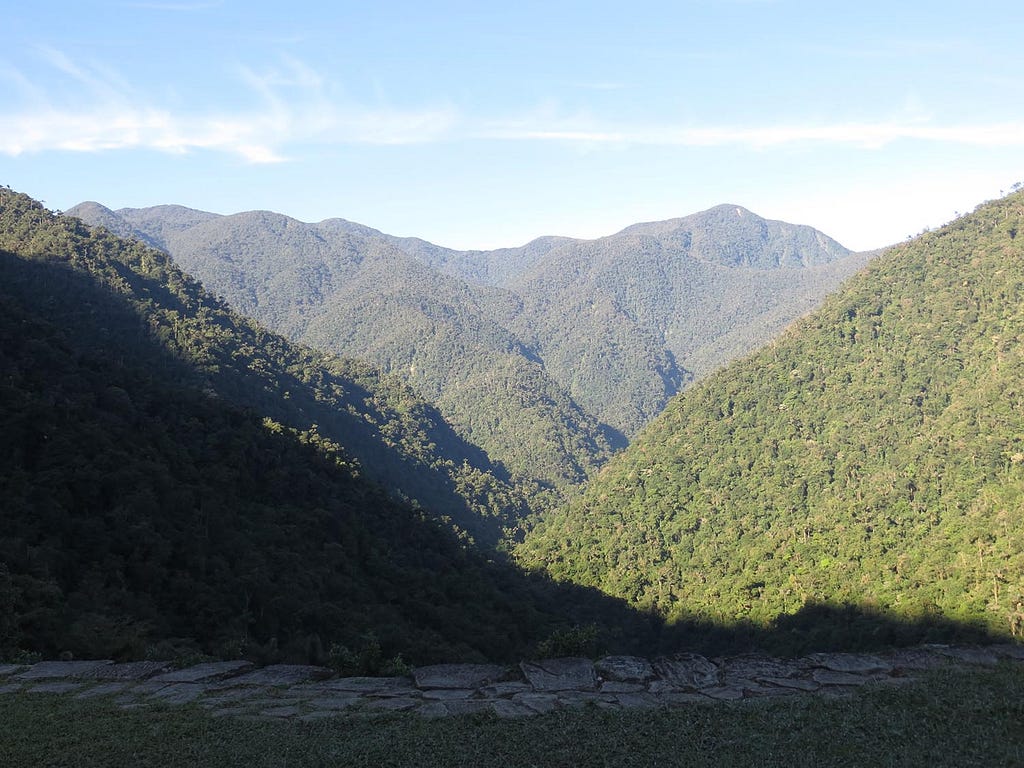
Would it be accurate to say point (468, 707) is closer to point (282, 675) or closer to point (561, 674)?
point (561, 674)

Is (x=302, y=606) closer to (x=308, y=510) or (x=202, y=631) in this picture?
(x=202, y=631)

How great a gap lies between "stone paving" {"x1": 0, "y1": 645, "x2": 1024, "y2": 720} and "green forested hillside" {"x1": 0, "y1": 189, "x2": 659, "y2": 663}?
6.12 feet

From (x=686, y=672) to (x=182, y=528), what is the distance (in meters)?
24.0

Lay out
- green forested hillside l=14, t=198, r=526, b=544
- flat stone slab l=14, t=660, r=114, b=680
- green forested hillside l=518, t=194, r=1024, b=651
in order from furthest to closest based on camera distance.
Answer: green forested hillside l=14, t=198, r=526, b=544, green forested hillside l=518, t=194, r=1024, b=651, flat stone slab l=14, t=660, r=114, b=680

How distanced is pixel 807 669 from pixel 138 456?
28284 millimetres

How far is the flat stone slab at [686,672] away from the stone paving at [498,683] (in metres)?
0.01

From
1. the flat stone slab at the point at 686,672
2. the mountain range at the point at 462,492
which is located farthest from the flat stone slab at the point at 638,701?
the mountain range at the point at 462,492

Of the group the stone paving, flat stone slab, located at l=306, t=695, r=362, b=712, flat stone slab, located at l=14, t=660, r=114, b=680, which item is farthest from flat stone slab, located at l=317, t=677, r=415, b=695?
flat stone slab, located at l=14, t=660, r=114, b=680

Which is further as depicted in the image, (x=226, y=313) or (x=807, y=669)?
(x=226, y=313)

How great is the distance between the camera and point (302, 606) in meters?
24.8

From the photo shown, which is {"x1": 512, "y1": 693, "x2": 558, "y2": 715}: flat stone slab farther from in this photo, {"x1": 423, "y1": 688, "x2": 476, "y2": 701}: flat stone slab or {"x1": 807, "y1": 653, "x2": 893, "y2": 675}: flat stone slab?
{"x1": 807, "y1": 653, "x2": 893, "y2": 675}: flat stone slab

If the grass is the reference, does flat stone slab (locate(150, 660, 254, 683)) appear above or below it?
below

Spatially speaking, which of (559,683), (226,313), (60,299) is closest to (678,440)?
(226,313)

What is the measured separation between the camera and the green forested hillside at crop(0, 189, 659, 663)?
60.0 feet
